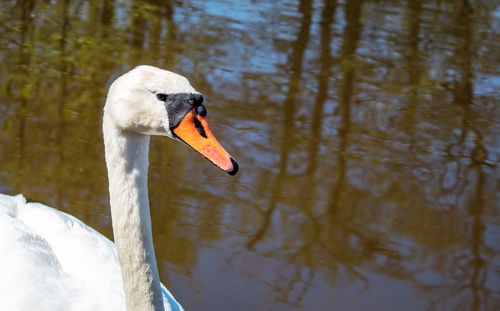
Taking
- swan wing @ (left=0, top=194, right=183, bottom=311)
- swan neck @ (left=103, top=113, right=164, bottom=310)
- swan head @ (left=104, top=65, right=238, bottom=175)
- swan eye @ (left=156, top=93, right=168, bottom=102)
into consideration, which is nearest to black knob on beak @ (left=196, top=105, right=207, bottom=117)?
swan head @ (left=104, top=65, right=238, bottom=175)

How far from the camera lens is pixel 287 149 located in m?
5.88

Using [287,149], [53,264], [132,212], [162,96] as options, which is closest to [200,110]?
[162,96]

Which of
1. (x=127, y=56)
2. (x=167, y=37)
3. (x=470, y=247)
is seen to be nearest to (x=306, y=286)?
(x=470, y=247)

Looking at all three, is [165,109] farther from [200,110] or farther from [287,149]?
[287,149]

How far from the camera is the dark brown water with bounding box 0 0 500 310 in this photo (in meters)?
4.28

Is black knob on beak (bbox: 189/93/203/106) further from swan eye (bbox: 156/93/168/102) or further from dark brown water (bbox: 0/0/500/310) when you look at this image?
dark brown water (bbox: 0/0/500/310)

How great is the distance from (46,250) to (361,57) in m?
6.11

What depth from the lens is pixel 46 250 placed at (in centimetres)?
298

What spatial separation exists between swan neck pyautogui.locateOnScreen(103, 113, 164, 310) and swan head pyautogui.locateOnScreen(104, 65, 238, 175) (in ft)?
0.31

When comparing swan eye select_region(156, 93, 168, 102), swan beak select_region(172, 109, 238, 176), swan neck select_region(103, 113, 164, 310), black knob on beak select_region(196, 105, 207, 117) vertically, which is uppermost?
swan eye select_region(156, 93, 168, 102)

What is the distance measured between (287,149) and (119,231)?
3.45m

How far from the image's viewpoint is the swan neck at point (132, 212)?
8.05ft

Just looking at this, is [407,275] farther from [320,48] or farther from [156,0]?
[156,0]

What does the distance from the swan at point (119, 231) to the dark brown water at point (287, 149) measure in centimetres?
96
